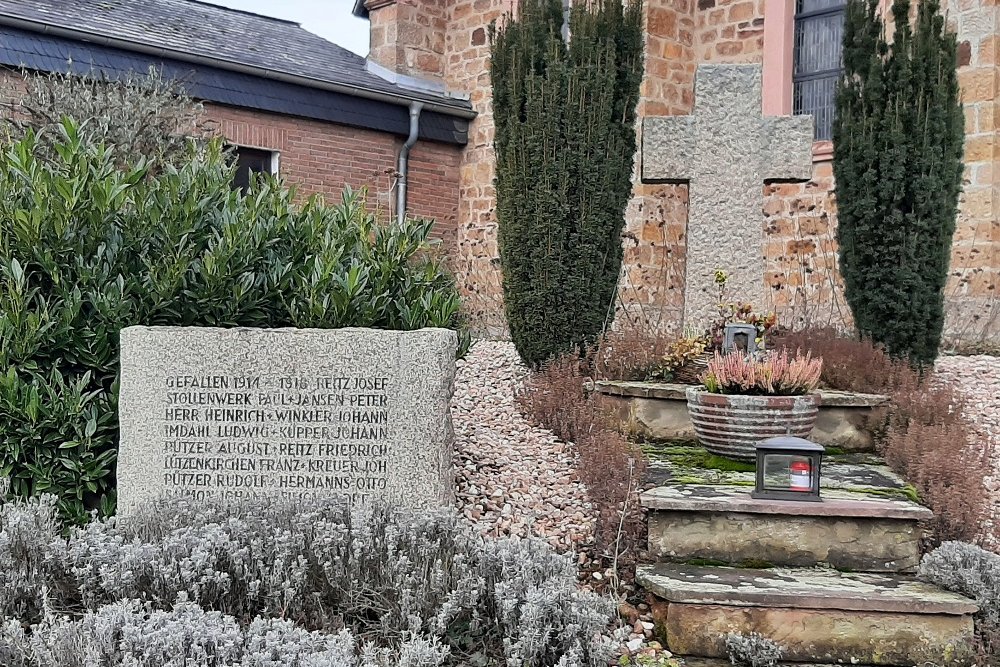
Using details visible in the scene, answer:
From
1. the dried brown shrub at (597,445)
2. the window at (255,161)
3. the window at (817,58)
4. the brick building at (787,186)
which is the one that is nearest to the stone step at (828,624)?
the dried brown shrub at (597,445)

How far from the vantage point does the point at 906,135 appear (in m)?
7.15

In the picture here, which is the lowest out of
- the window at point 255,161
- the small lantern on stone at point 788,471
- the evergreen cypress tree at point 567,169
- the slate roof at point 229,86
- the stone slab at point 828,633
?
the stone slab at point 828,633

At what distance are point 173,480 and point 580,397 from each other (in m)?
2.81

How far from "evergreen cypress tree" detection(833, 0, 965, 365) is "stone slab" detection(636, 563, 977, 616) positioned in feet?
12.1

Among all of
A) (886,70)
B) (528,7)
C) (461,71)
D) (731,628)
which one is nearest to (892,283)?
(886,70)

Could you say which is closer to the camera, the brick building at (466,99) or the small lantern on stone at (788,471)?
the small lantern on stone at (788,471)

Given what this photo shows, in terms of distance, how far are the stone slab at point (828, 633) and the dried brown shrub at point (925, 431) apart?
0.84m

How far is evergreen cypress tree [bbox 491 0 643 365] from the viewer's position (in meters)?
6.98

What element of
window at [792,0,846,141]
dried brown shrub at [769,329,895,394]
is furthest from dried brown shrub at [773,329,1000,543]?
window at [792,0,846,141]

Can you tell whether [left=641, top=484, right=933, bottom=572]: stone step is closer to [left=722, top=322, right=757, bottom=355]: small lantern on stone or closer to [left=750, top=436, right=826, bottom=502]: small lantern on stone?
[left=750, top=436, right=826, bottom=502]: small lantern on stone

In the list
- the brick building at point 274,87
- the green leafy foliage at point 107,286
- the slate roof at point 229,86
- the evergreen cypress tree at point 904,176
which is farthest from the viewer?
the brick building at point 274,87

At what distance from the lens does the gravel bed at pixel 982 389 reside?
583 centimetres

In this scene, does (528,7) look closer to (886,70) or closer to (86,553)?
(886,70)

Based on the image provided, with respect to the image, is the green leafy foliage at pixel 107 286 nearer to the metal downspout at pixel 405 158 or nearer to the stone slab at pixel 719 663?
the stone slab at pixel 719 663
